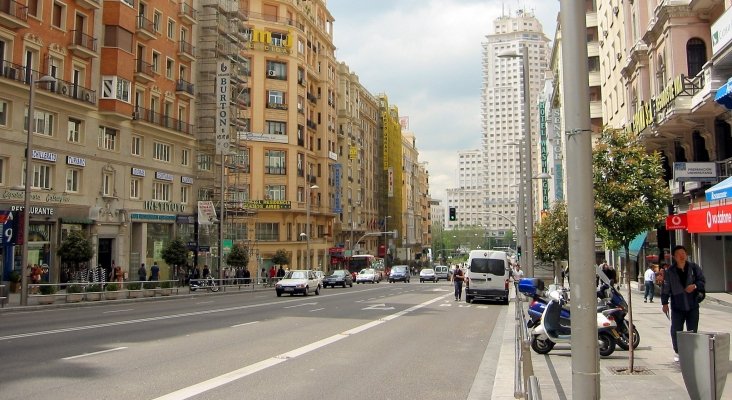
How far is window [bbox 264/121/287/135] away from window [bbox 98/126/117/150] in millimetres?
28340

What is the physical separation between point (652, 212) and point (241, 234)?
5378 cm

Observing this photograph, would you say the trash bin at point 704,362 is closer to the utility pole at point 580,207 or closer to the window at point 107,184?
the utility pole at point 580,207

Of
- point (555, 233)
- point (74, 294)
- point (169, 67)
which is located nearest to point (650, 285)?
point (555, 233)

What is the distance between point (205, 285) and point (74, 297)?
40.8ft

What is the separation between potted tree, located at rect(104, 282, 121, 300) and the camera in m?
28.9

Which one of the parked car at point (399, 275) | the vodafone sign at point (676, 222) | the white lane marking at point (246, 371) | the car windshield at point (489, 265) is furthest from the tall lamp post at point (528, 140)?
the parked car at point (399, 275)

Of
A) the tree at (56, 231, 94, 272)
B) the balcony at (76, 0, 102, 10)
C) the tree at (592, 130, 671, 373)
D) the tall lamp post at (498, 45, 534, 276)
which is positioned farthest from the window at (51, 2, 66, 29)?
the tree at (592, 130, 671, 373)

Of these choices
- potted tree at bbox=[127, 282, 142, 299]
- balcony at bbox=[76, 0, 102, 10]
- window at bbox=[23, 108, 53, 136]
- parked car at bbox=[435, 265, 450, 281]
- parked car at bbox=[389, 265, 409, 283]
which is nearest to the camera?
potted tree at bbox=[127, 282, 142, 299]

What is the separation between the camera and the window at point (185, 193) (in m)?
45.4

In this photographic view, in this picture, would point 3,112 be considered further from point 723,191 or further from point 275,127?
point 275,127

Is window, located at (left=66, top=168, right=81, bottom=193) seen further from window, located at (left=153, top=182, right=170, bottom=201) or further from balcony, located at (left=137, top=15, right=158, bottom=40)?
balcony, located at (left=137, top=15, right=158, bottom=40)

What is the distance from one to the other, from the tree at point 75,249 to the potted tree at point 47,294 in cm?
401

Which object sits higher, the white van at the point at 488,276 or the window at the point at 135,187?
the window at the point at 135,187

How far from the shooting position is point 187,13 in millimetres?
46625
